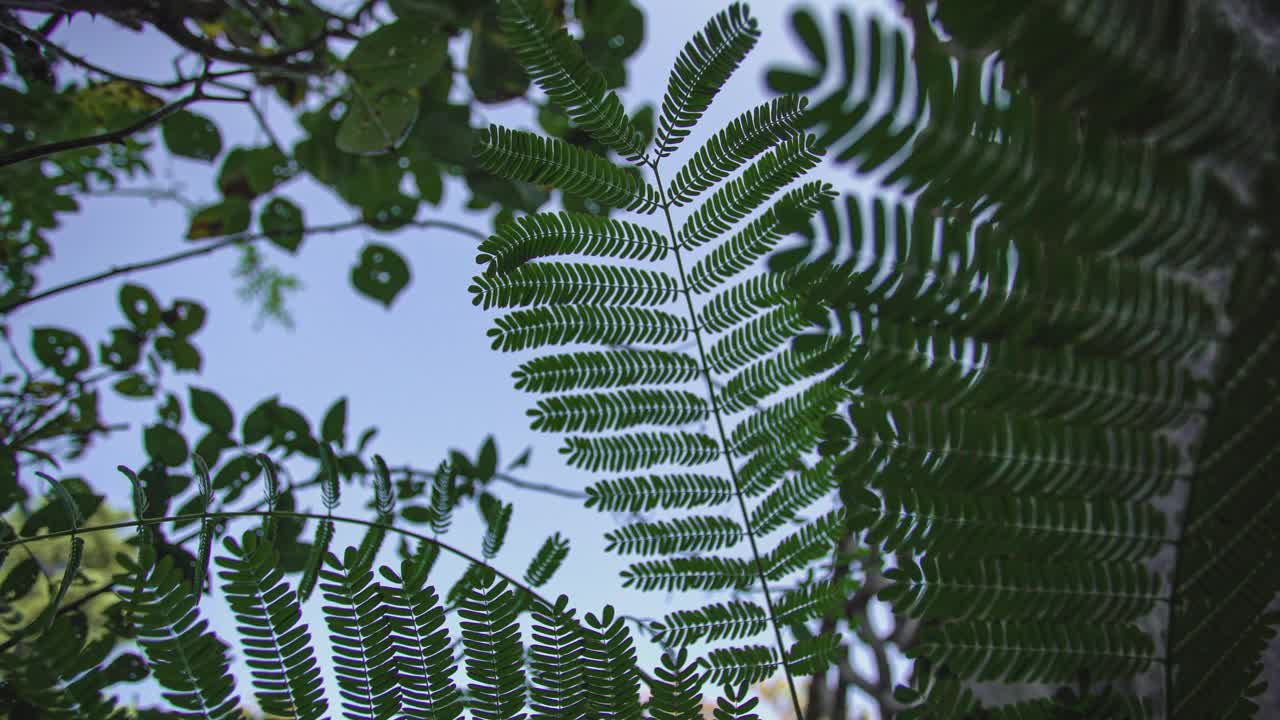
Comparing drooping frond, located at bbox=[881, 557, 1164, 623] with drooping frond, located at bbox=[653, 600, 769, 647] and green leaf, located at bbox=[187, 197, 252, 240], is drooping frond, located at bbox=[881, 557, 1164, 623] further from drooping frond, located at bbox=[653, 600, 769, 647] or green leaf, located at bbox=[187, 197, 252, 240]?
green leaf, located at bbox=[187, 197, 252, 240]

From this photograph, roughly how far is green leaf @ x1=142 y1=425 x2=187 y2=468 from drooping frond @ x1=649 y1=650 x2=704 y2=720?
1.28m

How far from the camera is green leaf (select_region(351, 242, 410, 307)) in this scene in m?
2.29

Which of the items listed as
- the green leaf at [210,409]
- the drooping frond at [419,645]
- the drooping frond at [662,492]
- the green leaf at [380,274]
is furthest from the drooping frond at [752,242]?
the green leaf at [380,274]

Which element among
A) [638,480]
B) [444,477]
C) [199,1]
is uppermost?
[199,1]

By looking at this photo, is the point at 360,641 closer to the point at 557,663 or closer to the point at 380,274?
the point at 557,663

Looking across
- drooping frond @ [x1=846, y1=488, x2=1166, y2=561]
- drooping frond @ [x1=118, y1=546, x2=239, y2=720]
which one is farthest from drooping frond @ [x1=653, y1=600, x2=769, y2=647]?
drooping frond @ [x1=118, y1=546, x2=239, y2=720]

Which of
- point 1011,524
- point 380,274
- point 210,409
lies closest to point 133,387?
point 210,409

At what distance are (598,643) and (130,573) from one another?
0.46 meters

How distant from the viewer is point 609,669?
75 centimetres

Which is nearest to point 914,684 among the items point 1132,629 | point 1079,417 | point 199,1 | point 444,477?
point 1132,629

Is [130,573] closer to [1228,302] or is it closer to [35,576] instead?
[35,576]

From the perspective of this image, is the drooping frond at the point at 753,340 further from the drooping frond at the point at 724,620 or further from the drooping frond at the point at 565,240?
the drooping frond at the point at 724,620

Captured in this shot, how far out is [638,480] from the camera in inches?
38.5

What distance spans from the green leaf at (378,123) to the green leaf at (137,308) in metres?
0.74
